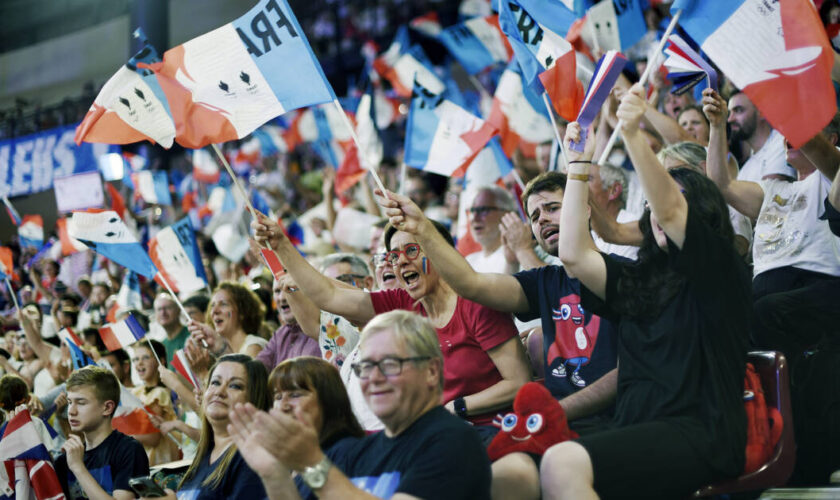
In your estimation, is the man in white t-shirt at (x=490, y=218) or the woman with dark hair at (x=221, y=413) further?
the man in white t-shirt at (x=490, y=218)

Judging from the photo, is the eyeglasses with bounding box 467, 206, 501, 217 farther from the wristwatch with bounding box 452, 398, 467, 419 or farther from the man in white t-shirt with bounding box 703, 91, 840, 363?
the wristwatch with bounding box 452, 398, 467, 419

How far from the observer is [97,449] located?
153 inches

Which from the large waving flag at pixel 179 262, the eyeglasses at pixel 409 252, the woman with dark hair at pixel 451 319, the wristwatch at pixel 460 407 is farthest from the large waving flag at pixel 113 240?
the wristwatch at pixel 460 407

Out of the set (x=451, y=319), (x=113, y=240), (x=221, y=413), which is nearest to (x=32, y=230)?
(x=113, y=240)

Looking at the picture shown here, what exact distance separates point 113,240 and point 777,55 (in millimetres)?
3943

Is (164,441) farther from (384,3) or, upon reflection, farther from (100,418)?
(384,3)

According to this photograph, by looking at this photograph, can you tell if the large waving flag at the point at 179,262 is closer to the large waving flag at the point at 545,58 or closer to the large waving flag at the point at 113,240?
the large waving flag at the point at 113,240

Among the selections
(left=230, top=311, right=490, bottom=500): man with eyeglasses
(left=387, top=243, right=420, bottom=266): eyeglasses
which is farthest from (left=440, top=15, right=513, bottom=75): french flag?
(left=230, top=311, right=490, bottom=500): man with eyeglasses

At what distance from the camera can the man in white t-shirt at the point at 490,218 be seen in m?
4.77

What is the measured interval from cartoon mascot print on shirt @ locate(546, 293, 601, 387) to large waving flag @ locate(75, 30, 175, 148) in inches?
76.6

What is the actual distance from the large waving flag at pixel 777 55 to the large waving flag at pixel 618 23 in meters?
2.11

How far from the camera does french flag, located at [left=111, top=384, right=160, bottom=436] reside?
4527 millimetres

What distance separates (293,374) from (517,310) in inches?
34.0

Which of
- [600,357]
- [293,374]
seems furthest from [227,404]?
[600,357]
